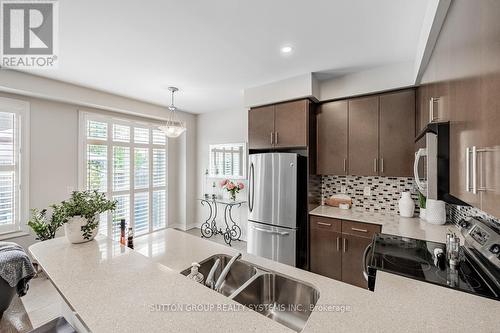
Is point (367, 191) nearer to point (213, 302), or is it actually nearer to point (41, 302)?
point (213, 302)

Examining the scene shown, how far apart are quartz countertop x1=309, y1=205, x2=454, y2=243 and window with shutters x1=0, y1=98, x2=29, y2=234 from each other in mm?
3837

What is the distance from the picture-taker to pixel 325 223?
2.55 m

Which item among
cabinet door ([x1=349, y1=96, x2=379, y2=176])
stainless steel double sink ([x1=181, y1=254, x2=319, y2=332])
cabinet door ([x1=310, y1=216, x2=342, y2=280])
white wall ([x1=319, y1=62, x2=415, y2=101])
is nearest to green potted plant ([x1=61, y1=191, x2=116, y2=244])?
stainless steel double sink ([x1=181, y1=254, x2=319, y2=332])

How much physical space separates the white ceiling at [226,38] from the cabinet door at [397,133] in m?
0.43

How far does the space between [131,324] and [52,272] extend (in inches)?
27.0

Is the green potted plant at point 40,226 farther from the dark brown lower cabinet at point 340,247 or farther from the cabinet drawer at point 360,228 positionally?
the cabinet drawer at point 360,228

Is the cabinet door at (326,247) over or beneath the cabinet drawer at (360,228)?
beneath

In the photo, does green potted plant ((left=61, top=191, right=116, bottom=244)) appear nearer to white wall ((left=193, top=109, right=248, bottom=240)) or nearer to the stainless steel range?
the stainless steel range

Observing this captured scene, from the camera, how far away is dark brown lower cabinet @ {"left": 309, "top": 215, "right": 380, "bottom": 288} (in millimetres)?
2334

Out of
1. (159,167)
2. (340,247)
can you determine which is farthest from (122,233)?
(159,167)

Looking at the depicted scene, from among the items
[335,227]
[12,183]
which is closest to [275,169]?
[335,227]

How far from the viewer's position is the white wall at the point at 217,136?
4270 millimetres

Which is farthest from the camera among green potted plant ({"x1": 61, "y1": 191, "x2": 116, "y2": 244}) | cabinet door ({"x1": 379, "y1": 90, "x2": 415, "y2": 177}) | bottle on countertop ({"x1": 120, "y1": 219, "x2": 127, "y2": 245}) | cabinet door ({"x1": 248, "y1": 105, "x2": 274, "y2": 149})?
cabinet door ({"x1": 248, "y1": 105, "x2": 274, "y2": 149})

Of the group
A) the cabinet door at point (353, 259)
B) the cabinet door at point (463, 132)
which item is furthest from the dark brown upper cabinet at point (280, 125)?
the cabinet door at point (463, 132)
